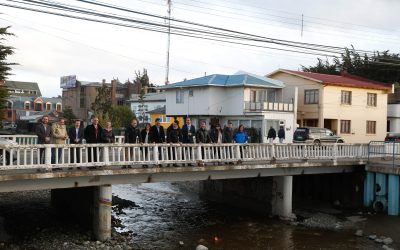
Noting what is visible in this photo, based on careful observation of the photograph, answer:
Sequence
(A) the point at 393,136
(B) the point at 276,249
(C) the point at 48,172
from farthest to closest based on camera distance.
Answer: (A) the point at 393,136 → (B) the point at 276,249 → (C) the point at 48,172

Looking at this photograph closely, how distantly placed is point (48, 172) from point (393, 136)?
30.7 meters

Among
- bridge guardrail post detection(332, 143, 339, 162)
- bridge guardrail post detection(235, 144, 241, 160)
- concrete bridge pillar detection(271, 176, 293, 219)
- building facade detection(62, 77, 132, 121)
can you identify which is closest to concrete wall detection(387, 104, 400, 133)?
bridge guardrail post detection(332, 143, 339, 162)

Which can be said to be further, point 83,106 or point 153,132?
point 83,106

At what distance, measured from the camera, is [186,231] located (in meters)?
18.1

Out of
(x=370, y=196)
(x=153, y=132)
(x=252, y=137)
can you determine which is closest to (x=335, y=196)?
(x=370, y=196)

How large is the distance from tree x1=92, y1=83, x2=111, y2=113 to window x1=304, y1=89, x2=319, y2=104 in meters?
33.6

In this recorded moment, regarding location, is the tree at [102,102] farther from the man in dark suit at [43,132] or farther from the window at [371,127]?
the man in dark suit at [43,132]

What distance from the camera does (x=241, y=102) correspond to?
120ft

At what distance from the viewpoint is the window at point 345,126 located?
39.6 metres

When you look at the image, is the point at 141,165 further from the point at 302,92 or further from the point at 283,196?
the point at 302,92

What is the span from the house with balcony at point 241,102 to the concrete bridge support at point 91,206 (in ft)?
60.8

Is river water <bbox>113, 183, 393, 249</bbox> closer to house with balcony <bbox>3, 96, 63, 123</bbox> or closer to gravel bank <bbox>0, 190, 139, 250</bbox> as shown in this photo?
gravel bank <bbox>0, 190, 139, 250</bbox>

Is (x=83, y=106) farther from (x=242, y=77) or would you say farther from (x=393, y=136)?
(x=393, y=136)

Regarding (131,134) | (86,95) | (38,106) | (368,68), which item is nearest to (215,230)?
(131,134)
